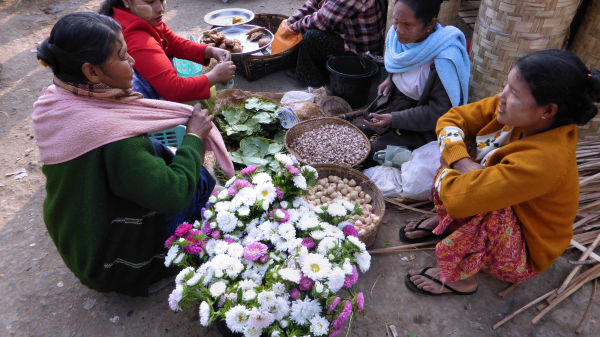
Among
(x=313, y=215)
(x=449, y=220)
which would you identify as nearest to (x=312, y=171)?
(x=313, y=215)

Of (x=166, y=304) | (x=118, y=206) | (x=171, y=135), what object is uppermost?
(x=118, y=206)

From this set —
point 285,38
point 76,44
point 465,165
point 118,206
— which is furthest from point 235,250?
point 285,38

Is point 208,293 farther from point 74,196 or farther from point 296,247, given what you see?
point 74,196

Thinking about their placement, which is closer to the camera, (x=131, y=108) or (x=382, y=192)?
(x=131, y=108)

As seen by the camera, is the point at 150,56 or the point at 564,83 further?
the point at 150,56

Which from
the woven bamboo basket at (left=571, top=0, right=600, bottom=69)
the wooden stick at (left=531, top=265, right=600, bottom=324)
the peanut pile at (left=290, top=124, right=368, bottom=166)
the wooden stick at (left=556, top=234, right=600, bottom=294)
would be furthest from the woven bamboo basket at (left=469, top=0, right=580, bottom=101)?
the wooden stick at (left=531, top=265, right=600, bottom=324)

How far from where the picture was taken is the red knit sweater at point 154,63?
2250mm

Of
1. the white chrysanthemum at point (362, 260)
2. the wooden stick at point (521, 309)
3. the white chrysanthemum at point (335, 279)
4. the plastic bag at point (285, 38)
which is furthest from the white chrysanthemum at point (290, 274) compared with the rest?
the plastic bag at point (285, 38)

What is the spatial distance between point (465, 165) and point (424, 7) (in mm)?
1125

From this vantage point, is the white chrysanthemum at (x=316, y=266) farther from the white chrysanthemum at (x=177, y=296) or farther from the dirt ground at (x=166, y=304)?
the dirt ground at (x=166, y=304)

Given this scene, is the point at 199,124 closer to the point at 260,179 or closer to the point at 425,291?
the point at 260,179

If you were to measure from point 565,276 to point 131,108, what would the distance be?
2.65 meters

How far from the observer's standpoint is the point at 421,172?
8.61 feet

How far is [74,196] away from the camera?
1.64 metres
